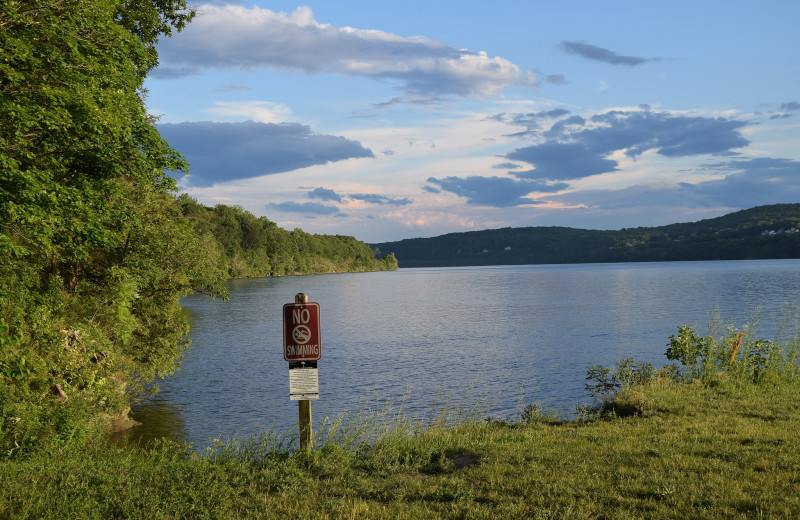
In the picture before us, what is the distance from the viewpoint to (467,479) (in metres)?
8.72

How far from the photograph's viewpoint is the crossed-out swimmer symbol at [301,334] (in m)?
10.2

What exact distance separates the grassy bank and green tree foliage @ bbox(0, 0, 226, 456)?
154 inches

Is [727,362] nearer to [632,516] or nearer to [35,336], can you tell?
[632,516]

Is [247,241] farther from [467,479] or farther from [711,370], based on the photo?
[467,479]

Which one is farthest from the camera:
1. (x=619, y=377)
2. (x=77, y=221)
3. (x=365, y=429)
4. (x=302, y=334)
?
(x=619, y=377)

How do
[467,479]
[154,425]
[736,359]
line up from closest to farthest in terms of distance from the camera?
[467,479] → [736,359] → [154,425]

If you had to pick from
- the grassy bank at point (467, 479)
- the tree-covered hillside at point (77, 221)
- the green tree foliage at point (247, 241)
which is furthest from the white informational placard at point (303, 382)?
the green tree foliage at point (247, 241)

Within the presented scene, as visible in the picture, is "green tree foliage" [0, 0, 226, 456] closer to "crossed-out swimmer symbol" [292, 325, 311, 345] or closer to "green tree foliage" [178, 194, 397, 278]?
"crossed-out swimmer symbol" [292, 325, 311, 345]

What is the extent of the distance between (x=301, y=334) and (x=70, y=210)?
246 inches

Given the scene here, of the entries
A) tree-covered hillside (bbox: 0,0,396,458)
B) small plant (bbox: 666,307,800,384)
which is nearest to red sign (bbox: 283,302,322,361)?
tree-covered hillside (bbox: 0,0,396,458)

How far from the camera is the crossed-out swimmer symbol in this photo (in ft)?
33.6

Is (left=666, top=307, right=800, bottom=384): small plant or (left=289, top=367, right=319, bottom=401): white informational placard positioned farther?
(left=666, top=307, right=800, bottom=384): small plant

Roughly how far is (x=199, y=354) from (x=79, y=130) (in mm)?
29028

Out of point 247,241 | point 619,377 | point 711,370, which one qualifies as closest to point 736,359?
point 711,370
